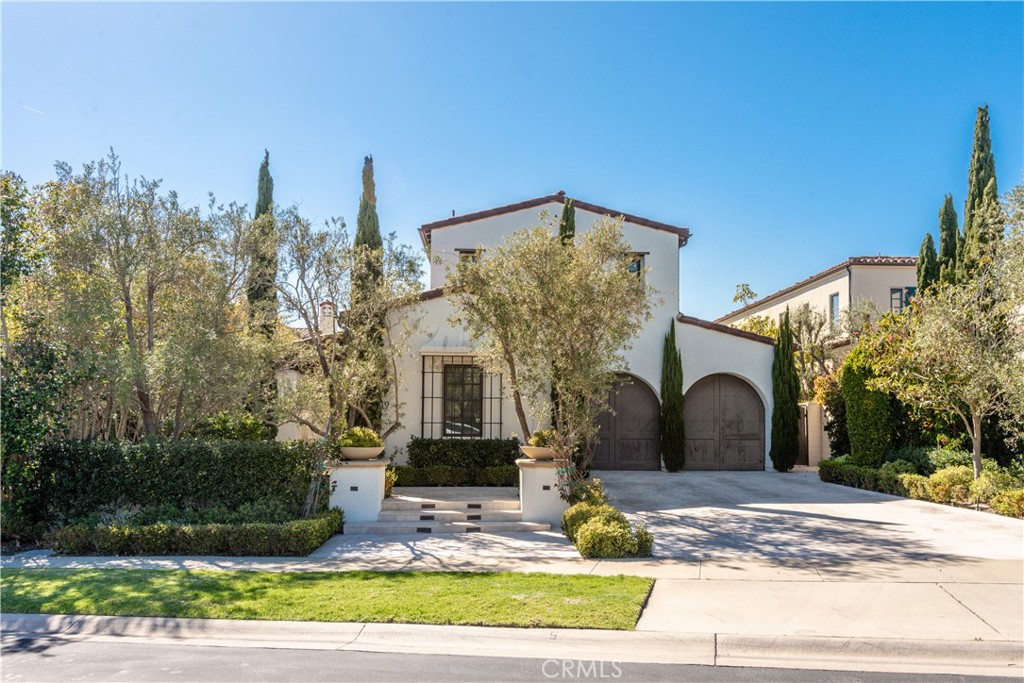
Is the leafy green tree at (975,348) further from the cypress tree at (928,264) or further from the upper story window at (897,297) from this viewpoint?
the upper story window at (897,297)

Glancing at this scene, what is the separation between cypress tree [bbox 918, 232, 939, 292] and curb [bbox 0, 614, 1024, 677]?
51.7 feet

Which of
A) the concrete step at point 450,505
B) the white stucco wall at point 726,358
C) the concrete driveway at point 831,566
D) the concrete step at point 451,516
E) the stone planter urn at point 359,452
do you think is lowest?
the concrete driveway at point 831,566

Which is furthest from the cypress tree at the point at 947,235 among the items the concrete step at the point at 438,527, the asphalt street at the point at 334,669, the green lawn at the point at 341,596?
the asphalt street at the point at 334,669

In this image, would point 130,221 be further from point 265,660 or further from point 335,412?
point 265,660

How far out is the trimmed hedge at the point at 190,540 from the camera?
923 cm

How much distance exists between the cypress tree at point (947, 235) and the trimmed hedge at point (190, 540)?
58.1 feet

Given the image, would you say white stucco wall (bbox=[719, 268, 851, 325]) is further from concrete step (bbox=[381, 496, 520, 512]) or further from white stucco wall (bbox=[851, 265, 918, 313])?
concrete step (bbox=[381, 496, 520, 512])

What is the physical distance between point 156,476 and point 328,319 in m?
3.90

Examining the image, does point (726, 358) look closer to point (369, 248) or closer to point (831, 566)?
point (369, 248)

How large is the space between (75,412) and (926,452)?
16485 mm

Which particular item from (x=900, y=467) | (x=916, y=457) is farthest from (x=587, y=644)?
(x=916, y=457)

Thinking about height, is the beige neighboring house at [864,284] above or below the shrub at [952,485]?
above

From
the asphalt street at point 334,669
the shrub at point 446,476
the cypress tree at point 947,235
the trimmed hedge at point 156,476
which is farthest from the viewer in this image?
the cypress tree at point 947,235

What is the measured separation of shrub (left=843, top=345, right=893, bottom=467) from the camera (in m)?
15.9
